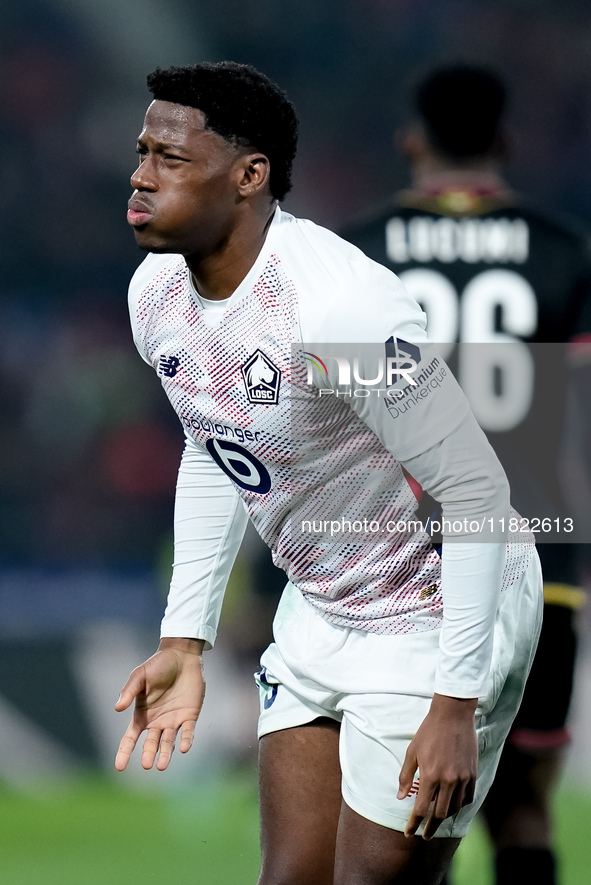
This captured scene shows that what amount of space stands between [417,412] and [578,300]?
44.8 inches

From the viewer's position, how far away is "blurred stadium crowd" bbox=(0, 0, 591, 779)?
275 centimetres

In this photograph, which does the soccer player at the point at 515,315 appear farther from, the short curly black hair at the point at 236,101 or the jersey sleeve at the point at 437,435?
the jersey sleeve at the point at 437,435

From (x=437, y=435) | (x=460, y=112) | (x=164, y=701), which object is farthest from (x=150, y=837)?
(x=460, y=112)

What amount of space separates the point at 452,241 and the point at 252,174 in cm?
98

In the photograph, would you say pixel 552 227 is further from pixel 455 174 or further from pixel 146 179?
pixel 146 179

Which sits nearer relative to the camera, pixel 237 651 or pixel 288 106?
pixel 288 106

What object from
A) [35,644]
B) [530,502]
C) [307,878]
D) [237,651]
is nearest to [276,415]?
[307,878]

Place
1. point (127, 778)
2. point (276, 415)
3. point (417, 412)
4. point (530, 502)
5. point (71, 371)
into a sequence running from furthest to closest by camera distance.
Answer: point (71, 371)
point (127, 778)
point (530, 502)
point (276, 415)
point (417, 412)

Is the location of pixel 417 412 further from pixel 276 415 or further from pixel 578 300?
pixel 578 300

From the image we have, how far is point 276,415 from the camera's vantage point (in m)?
1.37

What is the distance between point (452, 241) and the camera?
2.32 metres

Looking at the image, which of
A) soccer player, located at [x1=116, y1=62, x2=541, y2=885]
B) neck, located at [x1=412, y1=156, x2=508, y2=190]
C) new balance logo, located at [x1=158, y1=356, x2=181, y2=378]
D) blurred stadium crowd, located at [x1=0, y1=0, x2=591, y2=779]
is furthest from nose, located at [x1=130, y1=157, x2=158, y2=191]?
blurred stadium crowd, located at [x1=0, y1=0, x2=591, y2=779]

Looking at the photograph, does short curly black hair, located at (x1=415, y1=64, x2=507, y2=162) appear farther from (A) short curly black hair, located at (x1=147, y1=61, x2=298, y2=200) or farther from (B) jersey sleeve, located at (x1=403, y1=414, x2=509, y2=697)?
(B) jersey sleeve, located at (x1=403, y1=414, x2=509, y2=697)

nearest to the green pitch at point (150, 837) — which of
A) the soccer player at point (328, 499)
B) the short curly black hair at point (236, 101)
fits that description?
the soccer player at point (328, 499)
